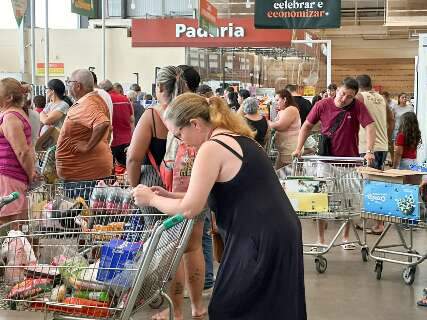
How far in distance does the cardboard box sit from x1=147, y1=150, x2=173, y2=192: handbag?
2074 mm

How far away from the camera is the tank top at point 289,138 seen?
8.70 m

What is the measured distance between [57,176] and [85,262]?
2674 mm

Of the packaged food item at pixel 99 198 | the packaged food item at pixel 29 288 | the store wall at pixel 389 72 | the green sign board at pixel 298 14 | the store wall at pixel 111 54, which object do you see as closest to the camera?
the packaged food item at pixel 29 288

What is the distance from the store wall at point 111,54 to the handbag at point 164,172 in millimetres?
16370

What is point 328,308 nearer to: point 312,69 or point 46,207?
point 46,207

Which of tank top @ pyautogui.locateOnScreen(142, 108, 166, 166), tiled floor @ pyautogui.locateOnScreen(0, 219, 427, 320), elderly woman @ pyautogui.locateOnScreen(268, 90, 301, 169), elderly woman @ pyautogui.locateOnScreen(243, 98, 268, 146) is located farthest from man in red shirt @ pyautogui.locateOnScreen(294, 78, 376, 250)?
tank top @ pyautogui.locateOnScreen(142, 108, 166, 166)

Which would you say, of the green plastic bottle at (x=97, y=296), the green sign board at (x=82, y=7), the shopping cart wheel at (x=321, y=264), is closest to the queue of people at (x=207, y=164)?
the green plastic bottle at (x=97, y=296)

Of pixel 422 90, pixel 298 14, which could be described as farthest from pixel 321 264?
pixel 298 14

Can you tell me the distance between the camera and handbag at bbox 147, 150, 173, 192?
4.43 m

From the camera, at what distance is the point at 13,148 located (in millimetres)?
4922

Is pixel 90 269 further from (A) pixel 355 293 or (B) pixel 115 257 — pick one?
(A) pixel 355 293

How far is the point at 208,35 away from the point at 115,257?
1343cm

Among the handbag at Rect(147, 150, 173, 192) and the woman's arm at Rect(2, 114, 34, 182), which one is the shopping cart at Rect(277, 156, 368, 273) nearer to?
the handbag at Rect(147, 150, 173, 192)

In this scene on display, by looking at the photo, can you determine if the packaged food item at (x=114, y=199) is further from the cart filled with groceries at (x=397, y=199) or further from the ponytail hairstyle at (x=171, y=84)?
the cart filled with groceries at (x=397, y=199)
